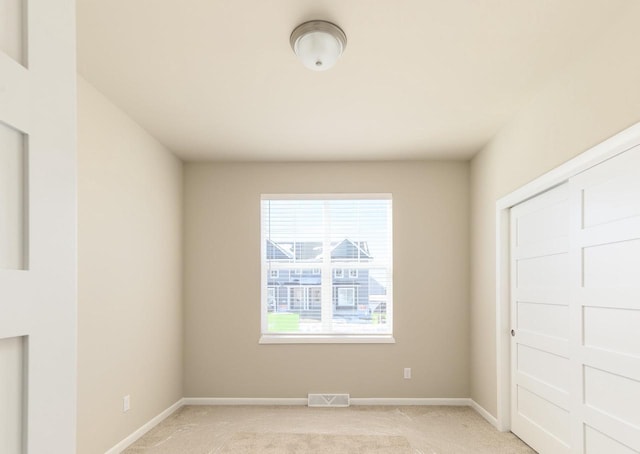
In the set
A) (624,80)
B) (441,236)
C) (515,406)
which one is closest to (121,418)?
(515,406)

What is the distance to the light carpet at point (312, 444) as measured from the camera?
141 inches

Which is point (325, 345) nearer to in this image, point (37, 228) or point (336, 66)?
point (336, 66)

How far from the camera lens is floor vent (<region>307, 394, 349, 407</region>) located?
4816 mm

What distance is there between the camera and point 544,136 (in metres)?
3.17

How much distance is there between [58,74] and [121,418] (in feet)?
11.2

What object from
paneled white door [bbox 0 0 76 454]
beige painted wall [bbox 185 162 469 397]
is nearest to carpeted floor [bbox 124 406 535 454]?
beige painted wall [bbox 185 162 469 397]

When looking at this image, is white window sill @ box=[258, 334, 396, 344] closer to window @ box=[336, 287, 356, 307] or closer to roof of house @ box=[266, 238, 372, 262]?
window @ box=[336, 287, 356, 307]

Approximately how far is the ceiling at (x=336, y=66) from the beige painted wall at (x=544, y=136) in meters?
0.11

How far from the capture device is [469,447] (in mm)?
3676

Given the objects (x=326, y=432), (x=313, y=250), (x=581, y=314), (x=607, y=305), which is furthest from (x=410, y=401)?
(x=607, y=305)

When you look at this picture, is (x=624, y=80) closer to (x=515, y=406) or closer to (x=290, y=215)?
(x=515, y=406)

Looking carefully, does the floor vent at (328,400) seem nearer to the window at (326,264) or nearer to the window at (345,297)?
the window at (326,264)

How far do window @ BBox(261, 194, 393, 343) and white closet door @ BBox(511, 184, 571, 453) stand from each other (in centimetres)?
151

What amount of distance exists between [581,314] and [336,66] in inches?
79.1
